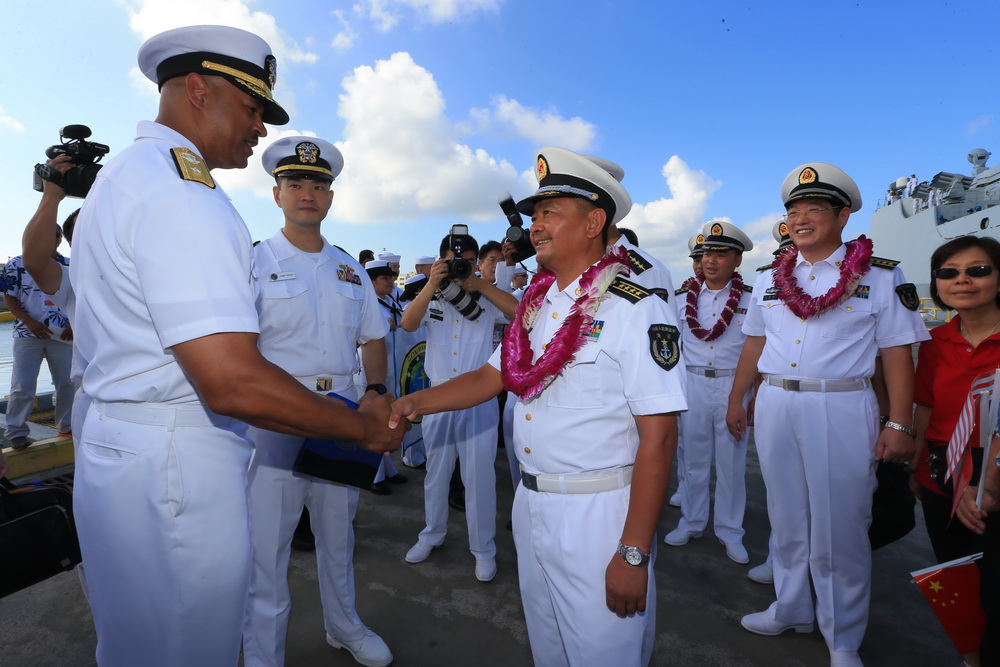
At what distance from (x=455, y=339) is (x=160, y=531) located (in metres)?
2.91

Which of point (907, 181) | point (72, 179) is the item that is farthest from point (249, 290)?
point (907, 181)

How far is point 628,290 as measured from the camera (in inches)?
73.2

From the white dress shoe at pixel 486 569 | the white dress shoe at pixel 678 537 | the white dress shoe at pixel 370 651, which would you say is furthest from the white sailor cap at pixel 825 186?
the white dress shoe at pixel 370 651

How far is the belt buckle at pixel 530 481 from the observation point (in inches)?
75.5

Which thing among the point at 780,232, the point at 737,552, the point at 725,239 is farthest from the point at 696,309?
the point at 737,552

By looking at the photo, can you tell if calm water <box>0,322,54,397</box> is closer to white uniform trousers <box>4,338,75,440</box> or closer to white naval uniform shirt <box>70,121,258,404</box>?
white uniform trousers <box>4,338,75,440</box>

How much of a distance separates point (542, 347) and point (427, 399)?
631 millimetres

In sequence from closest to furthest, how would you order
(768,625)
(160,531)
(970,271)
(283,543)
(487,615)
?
(160,531) < (970,271) < (283,543) < (768,625) < (487,615)

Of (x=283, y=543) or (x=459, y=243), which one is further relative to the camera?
(x=459, y=243)

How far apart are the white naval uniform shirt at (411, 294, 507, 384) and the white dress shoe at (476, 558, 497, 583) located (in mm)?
1440

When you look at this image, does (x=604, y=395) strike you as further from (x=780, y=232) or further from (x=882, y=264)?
(x=780, y=232)

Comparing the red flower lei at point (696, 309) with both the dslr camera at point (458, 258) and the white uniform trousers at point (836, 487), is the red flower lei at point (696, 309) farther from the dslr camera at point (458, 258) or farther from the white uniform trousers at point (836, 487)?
the dslr camera at point (458, 258)

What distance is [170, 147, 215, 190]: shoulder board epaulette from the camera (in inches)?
55.8

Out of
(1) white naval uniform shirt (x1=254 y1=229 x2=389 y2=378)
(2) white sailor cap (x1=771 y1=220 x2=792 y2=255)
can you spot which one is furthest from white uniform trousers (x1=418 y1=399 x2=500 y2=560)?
(2) white sailor cap (x1=771 y1=220 x2=792 y2=255)
